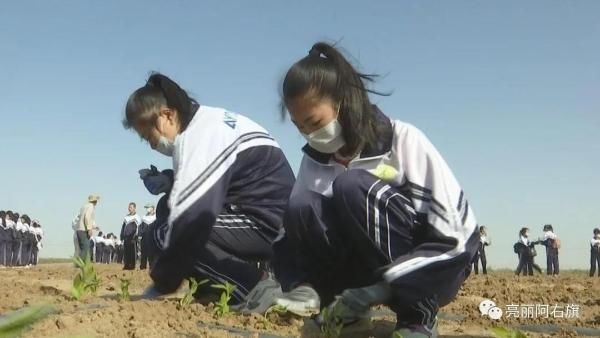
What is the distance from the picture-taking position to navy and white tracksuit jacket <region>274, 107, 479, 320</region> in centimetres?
219

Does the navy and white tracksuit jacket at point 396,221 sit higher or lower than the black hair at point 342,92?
lower

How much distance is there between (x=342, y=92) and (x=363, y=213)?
0.48 meters

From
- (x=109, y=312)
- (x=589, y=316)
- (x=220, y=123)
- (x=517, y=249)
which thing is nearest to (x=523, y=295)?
(x=589, y=316)

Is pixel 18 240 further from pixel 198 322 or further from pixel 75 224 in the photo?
pixel 198 322

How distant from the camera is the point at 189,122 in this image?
333 cm

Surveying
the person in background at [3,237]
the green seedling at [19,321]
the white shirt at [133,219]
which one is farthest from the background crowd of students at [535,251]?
the green seedling at [19,321]

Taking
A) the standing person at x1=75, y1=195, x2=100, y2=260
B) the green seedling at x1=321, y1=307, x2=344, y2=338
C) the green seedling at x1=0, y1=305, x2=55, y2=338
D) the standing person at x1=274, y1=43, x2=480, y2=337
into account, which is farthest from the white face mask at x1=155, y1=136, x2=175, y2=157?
the standing person at x1=75, y1=195, x2=100, y2=260

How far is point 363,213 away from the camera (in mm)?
2232

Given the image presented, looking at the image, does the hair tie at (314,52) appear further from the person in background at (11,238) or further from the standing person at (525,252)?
the person in background at (11,238)

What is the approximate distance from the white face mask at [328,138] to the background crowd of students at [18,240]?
2036cm

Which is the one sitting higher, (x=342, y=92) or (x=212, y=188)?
(x=342, y=92)

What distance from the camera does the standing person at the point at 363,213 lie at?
2.21m

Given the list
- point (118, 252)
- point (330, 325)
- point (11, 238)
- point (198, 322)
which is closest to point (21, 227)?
point (11, 238)

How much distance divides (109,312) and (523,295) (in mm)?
3817
